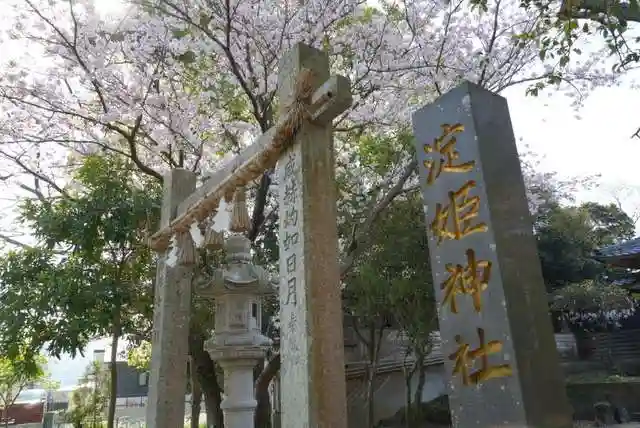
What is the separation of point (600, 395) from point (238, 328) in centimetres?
1211

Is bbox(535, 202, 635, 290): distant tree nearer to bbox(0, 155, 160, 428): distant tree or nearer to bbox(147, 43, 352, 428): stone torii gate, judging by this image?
bbox(0, 155, 160, 428): distant tree

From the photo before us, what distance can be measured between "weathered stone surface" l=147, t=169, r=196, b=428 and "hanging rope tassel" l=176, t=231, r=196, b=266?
238 mm

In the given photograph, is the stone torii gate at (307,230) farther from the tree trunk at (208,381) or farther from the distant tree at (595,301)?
the distant tree at (595,301)

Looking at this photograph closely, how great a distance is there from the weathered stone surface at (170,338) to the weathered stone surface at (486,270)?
3256 millimetres

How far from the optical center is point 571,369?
16781 mm

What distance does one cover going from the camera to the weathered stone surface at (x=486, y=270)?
232cm

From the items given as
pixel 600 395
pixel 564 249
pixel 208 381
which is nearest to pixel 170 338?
pixel 208 381

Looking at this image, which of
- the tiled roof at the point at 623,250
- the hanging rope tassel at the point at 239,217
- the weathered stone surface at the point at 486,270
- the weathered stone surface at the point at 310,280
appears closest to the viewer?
the weathered stone surface at the point at 486,270

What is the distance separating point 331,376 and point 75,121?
7.43 metres

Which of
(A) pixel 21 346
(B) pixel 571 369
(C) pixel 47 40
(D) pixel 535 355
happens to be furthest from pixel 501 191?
(B) pixel 571 369

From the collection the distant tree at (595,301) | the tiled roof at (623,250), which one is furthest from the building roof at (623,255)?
the distant tree at (595,301)

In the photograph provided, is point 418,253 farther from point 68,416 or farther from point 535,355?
point 68,416

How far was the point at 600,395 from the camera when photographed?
13.9 meters

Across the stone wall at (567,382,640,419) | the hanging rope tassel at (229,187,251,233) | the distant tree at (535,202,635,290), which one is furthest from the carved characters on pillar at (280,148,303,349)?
the distant tree at (535,202,635,290)
